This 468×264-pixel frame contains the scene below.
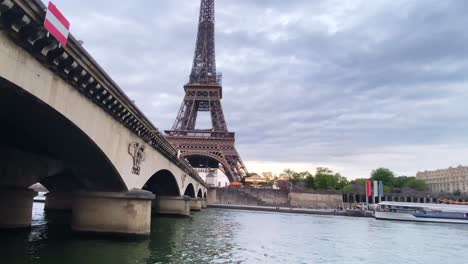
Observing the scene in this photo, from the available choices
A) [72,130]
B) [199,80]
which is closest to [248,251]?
[72,130]

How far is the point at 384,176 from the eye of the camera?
158m

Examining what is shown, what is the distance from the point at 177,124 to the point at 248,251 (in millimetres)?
79039

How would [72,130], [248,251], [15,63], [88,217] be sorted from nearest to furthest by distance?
[15,63] → [72,130] → [88,217] → [248,251]

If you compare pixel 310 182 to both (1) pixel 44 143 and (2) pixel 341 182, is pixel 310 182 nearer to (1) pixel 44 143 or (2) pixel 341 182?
(2) pixel 341 182

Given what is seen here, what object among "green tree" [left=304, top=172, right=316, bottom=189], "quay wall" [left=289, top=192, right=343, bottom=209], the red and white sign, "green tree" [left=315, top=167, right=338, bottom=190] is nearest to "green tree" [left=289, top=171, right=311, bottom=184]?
"green tree" [left=304, top=172, right=316, bottom=189]

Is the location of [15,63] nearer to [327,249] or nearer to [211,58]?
[327,249]

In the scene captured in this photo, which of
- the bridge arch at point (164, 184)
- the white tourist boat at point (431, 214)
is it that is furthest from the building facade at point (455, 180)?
the bridge arch at point (164, 184)

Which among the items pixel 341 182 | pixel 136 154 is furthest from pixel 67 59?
pixel 341 182

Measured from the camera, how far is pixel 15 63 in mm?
10461

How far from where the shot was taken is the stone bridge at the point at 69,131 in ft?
35.1

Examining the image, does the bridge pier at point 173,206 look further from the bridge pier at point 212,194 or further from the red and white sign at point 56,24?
the bridge pier at point 212,194

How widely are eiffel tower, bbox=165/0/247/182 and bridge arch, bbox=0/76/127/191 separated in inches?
2421

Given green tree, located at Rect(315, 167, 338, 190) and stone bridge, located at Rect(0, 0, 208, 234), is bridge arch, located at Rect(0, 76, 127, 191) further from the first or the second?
green tree, located at Rect(315, 167, 338, 190)

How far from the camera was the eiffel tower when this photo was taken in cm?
9412
